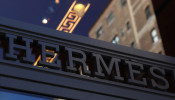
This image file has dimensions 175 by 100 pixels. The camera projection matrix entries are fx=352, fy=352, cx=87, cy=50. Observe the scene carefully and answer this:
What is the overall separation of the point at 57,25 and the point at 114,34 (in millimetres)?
24795

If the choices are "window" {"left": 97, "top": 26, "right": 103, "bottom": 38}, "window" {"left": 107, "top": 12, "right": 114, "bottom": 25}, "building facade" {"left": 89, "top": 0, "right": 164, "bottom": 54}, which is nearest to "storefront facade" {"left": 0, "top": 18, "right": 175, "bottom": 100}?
"building facade" {"left": 89, "top": 0, "right": 164, "bottom": 54}

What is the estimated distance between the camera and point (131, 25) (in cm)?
3133

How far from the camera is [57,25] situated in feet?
34.2

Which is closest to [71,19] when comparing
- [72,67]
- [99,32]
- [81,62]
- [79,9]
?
[79,9]

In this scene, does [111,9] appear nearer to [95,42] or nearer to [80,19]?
[80,19]

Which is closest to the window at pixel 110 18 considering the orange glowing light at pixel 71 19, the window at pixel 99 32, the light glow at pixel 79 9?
the window at pixel 99 32

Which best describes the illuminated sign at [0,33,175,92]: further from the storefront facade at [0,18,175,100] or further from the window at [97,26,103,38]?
the window at [97,26,103,38]

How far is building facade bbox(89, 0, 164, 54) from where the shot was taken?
27031 millimetres

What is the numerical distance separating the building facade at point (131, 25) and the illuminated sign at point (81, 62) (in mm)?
15848

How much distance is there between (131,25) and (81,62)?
927 inches

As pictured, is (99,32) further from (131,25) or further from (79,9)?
(79,9)

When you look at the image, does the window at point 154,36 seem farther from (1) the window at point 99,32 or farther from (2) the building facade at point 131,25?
(1) the window at point 99,32

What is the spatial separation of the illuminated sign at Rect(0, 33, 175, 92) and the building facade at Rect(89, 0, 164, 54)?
15848 millimetres

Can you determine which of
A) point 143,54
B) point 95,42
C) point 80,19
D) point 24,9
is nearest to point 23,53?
point 95,42
